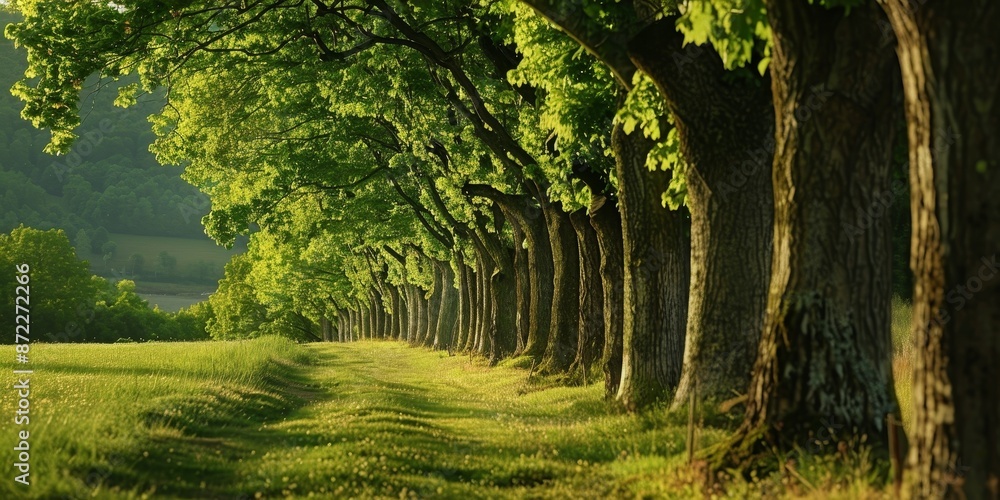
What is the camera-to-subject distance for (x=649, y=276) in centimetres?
1595

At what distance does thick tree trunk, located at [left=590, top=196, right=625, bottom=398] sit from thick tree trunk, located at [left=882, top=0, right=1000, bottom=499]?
12219mm

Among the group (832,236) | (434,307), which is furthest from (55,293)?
(832,236)

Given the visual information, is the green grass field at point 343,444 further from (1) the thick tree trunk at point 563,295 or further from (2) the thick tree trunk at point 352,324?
(2) the thick tree trunk at point 352,324

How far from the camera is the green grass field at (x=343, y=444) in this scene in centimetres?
911

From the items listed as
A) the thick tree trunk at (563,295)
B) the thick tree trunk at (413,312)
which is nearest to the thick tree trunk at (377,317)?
the thick tree trunk at (413,312)

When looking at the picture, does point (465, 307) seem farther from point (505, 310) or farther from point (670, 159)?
point (670, 159)

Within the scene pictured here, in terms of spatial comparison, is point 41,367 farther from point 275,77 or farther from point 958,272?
point 958,272

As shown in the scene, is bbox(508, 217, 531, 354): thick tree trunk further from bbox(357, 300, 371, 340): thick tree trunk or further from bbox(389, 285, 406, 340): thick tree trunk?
bbox(357, 300, 371, 340): thick tree trunk

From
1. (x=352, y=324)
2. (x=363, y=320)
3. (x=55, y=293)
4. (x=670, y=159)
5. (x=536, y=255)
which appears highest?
(x=55, y=293)

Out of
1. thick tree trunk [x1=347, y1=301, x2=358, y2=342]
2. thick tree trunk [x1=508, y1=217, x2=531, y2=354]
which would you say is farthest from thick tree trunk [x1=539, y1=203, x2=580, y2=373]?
thick tree trunk [x1=347, y1=301, x2=358, y2=342]

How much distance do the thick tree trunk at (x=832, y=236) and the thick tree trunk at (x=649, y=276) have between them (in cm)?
632

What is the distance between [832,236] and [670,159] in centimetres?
442

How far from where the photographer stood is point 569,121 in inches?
639

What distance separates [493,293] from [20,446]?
26427 millimetres
